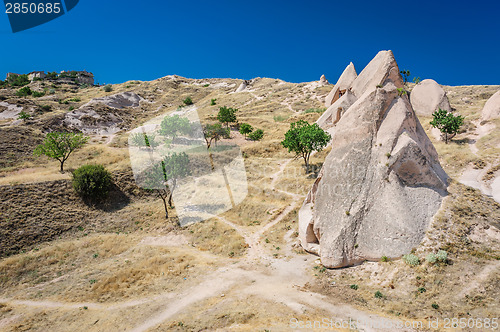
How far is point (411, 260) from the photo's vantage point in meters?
14.9

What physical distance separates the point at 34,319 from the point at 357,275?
22.1m

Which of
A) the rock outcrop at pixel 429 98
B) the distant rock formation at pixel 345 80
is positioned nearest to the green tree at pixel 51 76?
the distant rock formation at pixel 345 80

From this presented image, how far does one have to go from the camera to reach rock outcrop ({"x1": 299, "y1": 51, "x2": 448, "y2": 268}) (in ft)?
54.0

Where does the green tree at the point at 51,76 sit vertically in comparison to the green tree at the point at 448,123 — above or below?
above

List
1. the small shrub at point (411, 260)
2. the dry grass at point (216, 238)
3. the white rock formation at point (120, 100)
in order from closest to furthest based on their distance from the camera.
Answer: the small shrub at point (411, 260)
the dry grass at point (216, 238)
the white rock formation at point (120, 100)

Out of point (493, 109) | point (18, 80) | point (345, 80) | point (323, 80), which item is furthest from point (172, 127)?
point (18, 80)

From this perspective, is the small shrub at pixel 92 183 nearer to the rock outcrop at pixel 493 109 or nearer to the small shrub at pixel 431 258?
the small shrub at pixel 431 258

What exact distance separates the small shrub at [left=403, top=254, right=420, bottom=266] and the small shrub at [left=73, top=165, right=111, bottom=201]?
127ft

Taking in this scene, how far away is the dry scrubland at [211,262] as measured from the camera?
13.3m

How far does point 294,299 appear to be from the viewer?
14.5m

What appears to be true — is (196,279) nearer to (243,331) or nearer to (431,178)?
(243,331)

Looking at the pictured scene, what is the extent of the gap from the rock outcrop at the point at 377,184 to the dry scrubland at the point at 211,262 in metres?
1.12

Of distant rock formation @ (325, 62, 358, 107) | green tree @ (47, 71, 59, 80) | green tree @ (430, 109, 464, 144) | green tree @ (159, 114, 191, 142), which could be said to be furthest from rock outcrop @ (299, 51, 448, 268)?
green tree @ (47, 71, 59, 80)

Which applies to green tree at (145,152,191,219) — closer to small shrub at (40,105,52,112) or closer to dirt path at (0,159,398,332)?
dirt path at (0,159,398,332)
